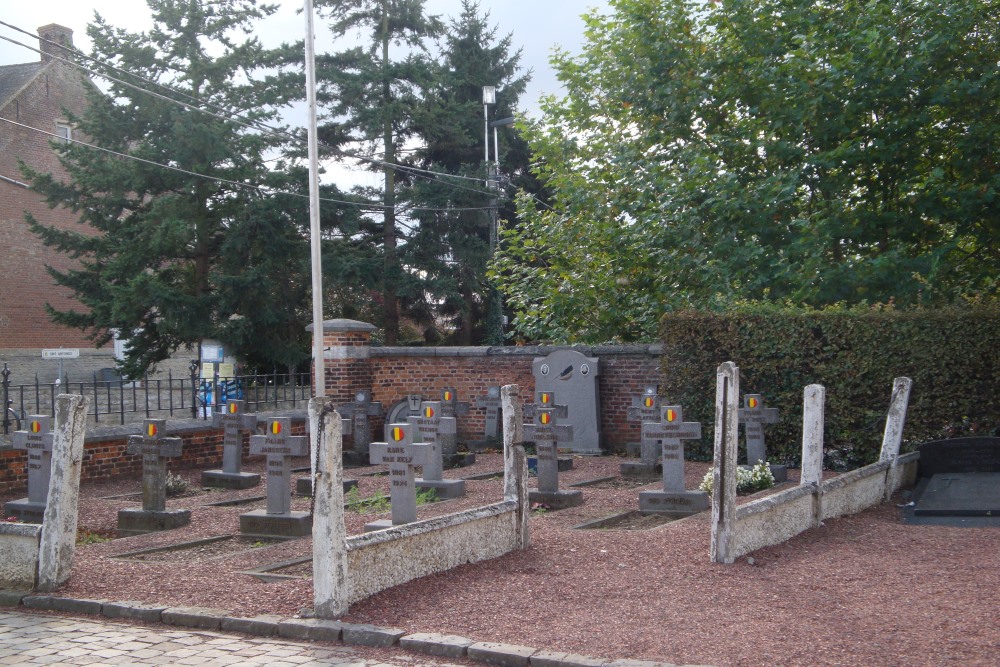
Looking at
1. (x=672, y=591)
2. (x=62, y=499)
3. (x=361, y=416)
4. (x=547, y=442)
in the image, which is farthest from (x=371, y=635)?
(x=361, y=416)

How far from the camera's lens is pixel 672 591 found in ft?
21.8

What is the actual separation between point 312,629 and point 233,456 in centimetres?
799

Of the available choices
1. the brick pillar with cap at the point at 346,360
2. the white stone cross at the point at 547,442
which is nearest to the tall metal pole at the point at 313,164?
the brick pillar with cap at the point at 346,360

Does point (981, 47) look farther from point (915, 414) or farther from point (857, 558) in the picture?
point (857, 558)

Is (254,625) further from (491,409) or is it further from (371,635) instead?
(491,409)

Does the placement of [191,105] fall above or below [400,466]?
above

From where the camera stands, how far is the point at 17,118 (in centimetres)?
3138

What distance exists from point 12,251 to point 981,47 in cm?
2770

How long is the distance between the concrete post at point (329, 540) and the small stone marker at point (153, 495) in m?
4.58

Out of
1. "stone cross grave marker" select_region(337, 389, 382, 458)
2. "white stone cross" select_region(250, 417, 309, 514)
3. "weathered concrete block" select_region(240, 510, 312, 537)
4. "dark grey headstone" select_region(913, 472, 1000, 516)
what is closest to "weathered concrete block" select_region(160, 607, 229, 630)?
"weathered concrete block" select_region(240, 510, 312, 537)

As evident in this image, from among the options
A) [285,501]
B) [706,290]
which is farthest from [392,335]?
[285,501]

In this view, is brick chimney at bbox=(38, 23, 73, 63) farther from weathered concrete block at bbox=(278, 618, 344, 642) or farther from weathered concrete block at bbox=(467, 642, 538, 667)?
weathered concrete block at bbox=(467, 642, 538, 667)

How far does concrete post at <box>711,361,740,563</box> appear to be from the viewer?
7.41m

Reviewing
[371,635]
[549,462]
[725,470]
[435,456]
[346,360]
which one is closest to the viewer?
[371,635]
